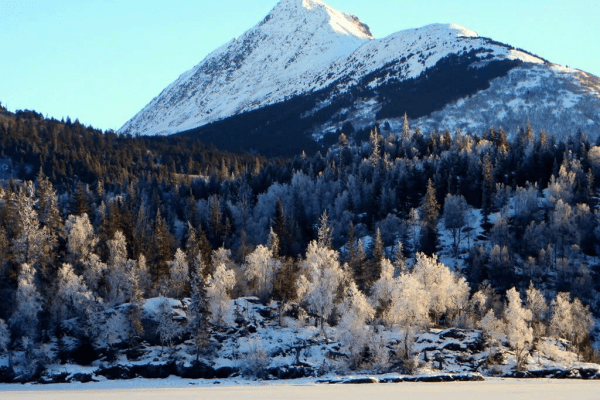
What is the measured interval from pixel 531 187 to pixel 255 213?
2701 inches

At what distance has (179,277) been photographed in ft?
367

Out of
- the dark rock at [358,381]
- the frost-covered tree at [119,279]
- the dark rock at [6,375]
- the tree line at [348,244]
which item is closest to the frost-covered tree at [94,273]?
the tree line at [348,244]

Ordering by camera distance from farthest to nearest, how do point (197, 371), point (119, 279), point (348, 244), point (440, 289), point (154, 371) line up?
point (348, 244) → point (119, 279) → point (440, 289) → point (154, 371) → point (197, 371)

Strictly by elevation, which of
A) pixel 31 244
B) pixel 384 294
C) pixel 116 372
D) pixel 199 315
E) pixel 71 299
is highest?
pixel 31 244

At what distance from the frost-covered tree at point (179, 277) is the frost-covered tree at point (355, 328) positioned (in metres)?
30.6

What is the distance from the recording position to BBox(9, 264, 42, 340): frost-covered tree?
9288 cm

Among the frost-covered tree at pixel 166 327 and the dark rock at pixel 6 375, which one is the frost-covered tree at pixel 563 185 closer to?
the frost-covered tree at pixel 166 327

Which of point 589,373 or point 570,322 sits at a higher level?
point 570,322

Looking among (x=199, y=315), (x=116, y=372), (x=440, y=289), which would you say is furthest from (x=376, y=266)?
(x=116, y=372)

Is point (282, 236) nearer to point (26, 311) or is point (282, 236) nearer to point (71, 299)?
point (71, 299)

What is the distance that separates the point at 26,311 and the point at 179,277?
25.7m

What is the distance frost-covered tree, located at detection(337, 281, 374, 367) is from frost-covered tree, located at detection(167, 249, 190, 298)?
1206 inches

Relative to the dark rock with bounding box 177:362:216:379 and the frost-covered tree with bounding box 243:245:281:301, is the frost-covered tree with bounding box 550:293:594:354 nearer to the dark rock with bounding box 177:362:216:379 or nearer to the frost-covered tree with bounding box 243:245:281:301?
the frost-covered tree with bounding box 243:245:281:301

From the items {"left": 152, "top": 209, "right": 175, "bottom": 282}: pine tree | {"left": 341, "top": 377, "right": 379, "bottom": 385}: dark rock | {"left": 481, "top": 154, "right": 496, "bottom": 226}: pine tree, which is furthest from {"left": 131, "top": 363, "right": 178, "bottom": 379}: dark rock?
{"left": 481, "top": 154, "right": 496, "bottom": 226}: pine tree
